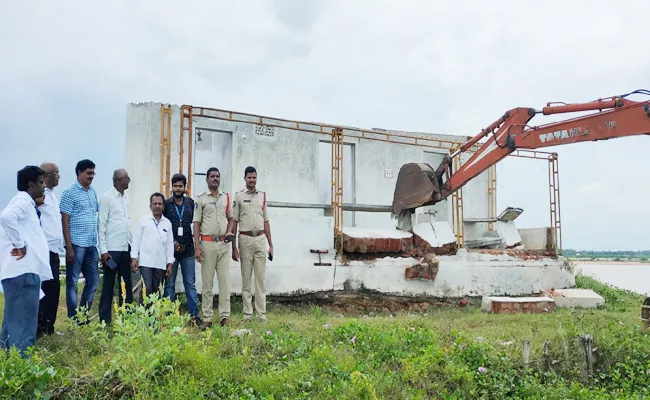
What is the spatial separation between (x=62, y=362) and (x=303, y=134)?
759 cm

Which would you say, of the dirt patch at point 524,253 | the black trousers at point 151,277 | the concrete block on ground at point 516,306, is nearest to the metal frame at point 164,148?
the black trousers at point 151,277

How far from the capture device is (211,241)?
21.0 ft

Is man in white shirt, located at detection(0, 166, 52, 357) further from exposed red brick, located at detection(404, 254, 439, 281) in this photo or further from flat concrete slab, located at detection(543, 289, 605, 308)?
flat concrete slab, located at detection(543, 289, 605, 308)

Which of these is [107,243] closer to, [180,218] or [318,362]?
[180,218]

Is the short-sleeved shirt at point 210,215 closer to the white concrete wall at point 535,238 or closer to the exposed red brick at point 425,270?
the exposed red brick at point 425,270

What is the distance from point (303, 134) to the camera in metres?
11.4

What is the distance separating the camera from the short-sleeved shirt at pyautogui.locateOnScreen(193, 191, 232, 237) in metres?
6.38

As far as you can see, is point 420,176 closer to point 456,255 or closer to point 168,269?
point 456,255

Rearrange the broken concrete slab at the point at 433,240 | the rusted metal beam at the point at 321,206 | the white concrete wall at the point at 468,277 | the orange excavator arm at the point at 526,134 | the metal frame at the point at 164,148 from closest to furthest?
the orange excavator arm at the point at 526,134
the metal frame at the point at 164,148
the white concrete wall at the point at 468,277
the broken concrete slab at the point at 433,240
the rusted metal beam at the point at 321,206

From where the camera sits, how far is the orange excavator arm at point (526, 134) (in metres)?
7.91

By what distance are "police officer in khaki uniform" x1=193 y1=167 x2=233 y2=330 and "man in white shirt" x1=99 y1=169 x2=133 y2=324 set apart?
795 mm

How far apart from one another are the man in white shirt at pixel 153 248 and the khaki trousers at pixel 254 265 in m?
0.95

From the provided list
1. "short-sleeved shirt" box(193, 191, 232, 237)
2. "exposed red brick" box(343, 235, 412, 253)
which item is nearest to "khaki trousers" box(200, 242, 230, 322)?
"short-sleeved shirt" box(193, 191, 232, 237)

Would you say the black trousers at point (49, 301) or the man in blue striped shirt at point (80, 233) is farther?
the man in blue striped shirt at point (80, 233)
